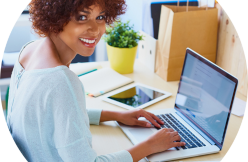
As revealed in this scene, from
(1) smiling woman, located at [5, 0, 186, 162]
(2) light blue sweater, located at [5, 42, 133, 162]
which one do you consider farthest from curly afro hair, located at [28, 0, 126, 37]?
(2) light blue sweater, located at [5, 42, 133, 162]

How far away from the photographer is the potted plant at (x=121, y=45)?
152cm

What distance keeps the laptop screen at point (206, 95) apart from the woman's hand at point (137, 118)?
13 cm

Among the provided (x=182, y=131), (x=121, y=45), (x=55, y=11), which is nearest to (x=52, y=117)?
(x=55, y=11)

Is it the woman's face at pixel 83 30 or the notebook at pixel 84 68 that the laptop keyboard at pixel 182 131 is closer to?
the woman's face at pixel 83 30

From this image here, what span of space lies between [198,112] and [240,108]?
28cm

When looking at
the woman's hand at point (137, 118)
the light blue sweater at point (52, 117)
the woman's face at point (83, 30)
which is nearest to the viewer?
the light blue sweater at point (52, 117)

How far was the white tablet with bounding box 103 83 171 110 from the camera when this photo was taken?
1266mm

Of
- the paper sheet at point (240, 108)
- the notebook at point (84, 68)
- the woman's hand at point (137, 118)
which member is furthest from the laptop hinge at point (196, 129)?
the notebook at point (84, 68)

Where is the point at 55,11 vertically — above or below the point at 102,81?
above

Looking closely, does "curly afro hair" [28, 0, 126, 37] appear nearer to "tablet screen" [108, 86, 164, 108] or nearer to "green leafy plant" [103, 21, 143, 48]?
"tablet screen" [108, 86, 164, 108]

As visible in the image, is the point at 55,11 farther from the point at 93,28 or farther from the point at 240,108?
the point at 240,108

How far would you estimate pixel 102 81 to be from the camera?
1447 mm

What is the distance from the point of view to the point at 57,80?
0.74 m

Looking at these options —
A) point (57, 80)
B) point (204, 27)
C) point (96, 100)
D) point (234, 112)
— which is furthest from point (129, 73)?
point (57, 80)
